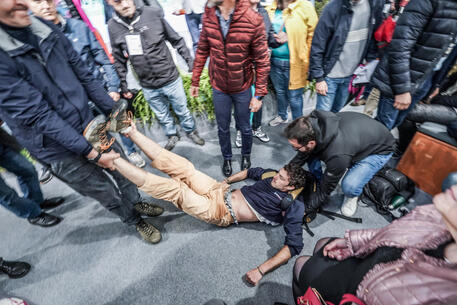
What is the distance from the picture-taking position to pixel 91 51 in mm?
1966

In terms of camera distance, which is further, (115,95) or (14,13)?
(115,95)

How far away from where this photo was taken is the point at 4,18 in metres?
0.94

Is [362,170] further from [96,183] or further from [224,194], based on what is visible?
[96,183]

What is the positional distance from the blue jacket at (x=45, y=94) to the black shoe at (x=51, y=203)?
3.82 ft

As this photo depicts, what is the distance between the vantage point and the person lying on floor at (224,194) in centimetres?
145

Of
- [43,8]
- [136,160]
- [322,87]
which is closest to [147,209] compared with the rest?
[136,160]

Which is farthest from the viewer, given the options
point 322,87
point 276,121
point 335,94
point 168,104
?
point 276,121

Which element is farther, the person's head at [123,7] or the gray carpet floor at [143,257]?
the person's head at [123,7]

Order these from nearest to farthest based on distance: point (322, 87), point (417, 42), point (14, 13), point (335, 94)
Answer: point (14, 13) < point (417, 42) < point (322, 87) < point (335, 94)

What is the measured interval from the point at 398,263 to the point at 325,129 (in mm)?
860

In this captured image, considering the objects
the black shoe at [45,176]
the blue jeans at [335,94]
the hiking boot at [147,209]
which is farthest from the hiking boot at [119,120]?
the blue jeans at [335,94]

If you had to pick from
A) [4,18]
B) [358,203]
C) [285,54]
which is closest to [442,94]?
[358,203]

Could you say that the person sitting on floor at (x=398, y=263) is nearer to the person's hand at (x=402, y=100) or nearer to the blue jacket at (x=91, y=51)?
the person's hand at (x=402, y=100)

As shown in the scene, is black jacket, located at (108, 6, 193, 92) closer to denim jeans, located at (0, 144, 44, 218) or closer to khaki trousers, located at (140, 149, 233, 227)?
khaki trousers, located at (140, 149, 233, 227)
